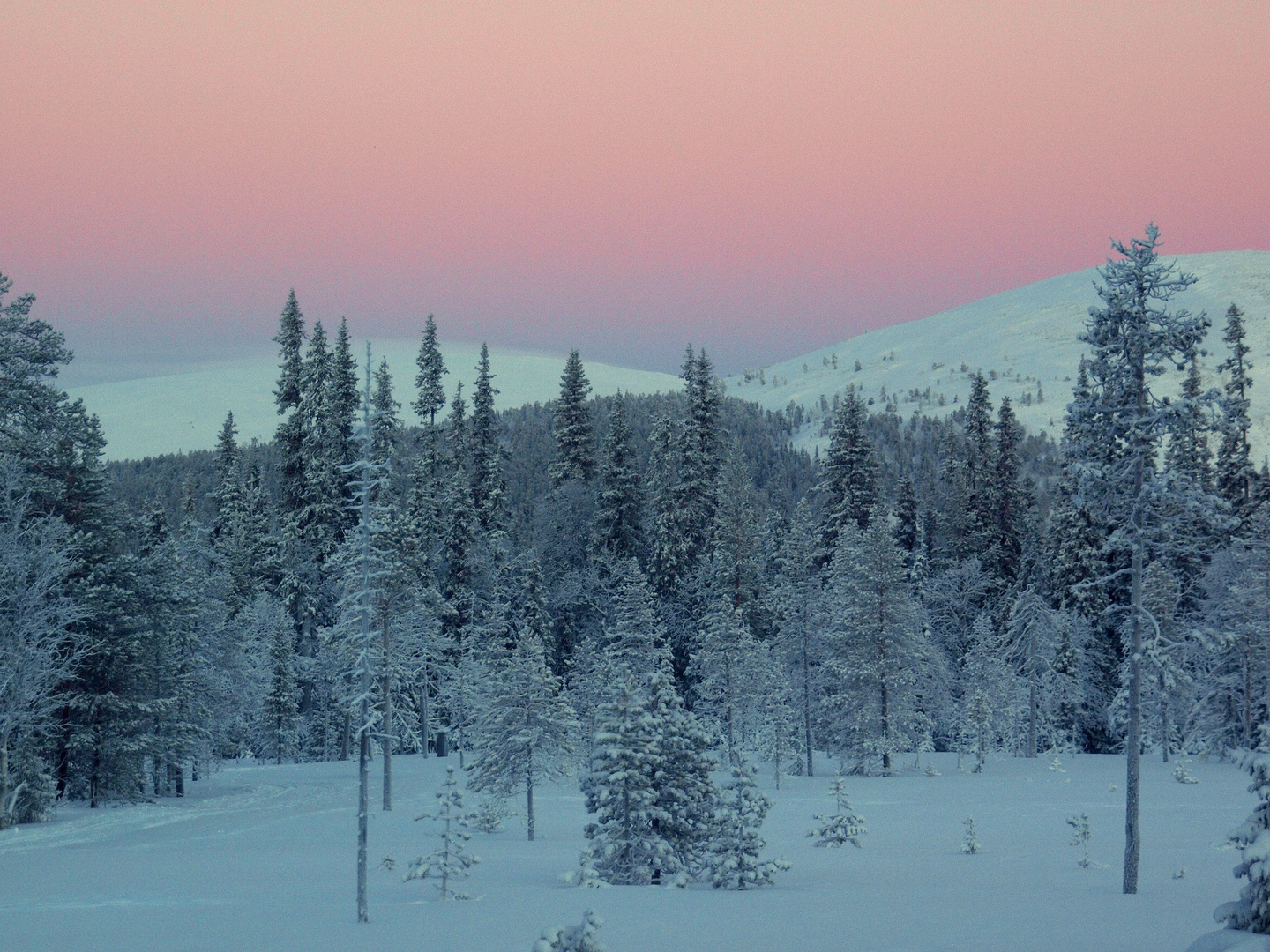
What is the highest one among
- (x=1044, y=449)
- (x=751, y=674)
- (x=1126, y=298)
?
(x=1044, y=449)

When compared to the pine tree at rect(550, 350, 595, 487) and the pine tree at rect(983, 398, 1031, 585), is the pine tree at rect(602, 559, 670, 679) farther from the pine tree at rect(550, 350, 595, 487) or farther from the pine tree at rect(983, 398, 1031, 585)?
the pine tree at rect(983, 398, 1031, 585)

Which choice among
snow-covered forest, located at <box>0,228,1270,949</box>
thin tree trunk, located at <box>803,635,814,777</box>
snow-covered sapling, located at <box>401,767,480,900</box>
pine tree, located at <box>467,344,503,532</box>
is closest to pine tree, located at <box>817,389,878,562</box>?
snow-covered forest, located at <box>0,228,1270,949</box>

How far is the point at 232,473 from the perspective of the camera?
75688mm

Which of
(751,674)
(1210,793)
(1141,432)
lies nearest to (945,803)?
(1210,793)

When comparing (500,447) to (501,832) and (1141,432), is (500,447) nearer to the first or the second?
(501,832)

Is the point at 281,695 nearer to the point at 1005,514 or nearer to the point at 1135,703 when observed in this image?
the point at 1005,514

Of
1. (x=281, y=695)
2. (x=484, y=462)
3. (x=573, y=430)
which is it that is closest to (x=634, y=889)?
(x=281, y=695)

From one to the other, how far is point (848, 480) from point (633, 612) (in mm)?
21645

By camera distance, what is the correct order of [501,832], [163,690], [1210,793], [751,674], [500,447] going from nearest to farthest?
[501,832] < [1210,793] < [163,690] < [751,674] < [500,447]

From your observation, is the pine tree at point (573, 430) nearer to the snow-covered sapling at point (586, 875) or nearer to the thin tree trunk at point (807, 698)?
the thin tree trunk at point (807, 698)

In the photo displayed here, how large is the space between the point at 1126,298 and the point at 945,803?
27038mm

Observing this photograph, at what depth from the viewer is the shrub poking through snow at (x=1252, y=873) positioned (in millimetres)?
10672

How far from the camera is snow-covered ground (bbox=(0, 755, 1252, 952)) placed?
1906 cm

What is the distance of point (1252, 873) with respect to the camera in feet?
35.1
